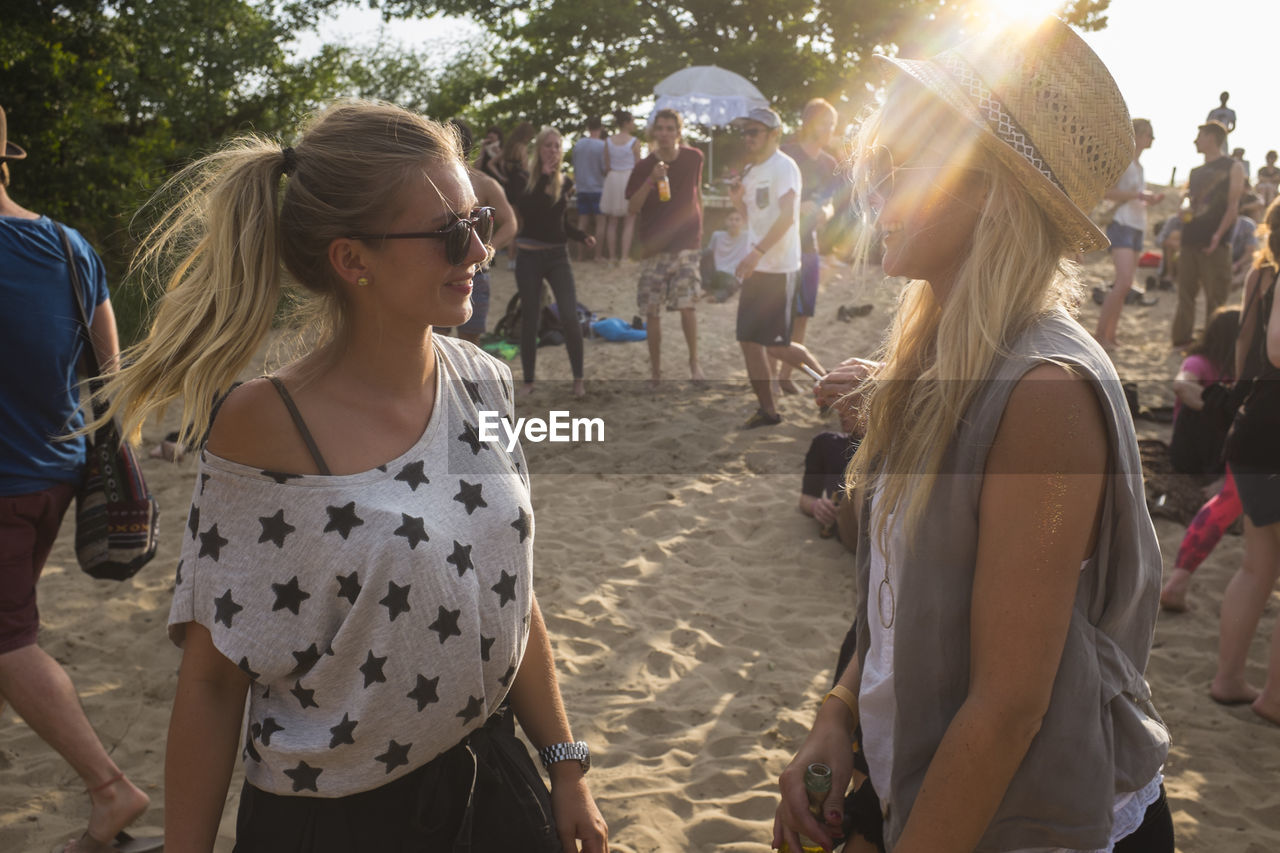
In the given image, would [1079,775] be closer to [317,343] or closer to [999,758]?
[999,758]

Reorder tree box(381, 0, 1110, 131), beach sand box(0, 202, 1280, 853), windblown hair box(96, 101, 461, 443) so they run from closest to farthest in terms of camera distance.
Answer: windblown hair box(96, 101, 461, 443)
beach sand box(0, 202, 1280, 853)
tree box(381, 0, 1110, 131)

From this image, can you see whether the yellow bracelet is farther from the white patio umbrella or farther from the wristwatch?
the white patio umbrella

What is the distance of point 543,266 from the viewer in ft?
25.4

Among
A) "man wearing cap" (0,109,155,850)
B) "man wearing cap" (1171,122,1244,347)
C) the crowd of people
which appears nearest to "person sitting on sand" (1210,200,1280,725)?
the crowd of people

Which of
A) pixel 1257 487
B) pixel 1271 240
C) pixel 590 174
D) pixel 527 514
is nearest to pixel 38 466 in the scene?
pixel 527 514

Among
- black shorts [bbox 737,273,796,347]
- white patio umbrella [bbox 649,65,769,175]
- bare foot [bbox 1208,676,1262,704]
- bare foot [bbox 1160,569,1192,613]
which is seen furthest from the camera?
white patio umbrella [bbox 649,65,769,175]

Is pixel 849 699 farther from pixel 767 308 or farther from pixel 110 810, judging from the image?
pixel 767 308

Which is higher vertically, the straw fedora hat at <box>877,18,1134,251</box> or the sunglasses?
the straw fedora hat at <box>877,18,1134,251</box>

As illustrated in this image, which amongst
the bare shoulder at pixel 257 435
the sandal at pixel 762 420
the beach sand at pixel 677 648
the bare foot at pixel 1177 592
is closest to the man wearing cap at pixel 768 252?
the sandal at pixel 762 420

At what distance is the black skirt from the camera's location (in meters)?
1.50

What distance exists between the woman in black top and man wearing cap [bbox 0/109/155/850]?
4976mm

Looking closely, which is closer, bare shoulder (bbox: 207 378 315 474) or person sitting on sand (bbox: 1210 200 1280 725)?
bare shoulder (bbox: 207 378 315 474)

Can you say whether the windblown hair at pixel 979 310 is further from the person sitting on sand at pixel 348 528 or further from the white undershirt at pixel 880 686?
the person sitting on sand at pixel 348 528

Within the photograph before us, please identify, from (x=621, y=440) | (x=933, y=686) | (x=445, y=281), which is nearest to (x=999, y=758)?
(x=933, y=686)
